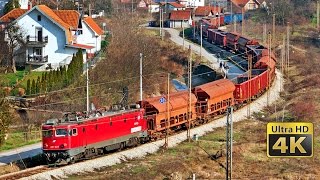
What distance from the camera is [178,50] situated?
75.8 meters

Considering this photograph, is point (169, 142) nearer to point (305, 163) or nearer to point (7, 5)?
point (305, 163)

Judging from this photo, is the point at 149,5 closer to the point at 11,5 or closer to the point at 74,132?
the point at 11,5

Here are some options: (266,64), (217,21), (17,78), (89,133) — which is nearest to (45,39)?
(17,78)

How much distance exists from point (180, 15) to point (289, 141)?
72418 mm

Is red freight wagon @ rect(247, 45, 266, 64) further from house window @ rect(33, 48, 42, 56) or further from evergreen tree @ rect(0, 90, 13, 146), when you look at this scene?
evergreen tree @ rect(0, 90, 13, 146)

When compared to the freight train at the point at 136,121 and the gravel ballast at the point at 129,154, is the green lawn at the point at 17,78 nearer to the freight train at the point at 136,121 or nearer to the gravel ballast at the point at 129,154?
the freight train at the point at 136,121

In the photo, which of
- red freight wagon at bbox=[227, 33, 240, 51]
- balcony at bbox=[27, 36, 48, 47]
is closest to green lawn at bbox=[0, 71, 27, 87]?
balcony at bbox=[27, 36, 48, 47]

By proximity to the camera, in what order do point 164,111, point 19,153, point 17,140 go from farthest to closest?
1. point 164,111
2. point 17,140
3. point 19,153

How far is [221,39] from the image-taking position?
8112cm

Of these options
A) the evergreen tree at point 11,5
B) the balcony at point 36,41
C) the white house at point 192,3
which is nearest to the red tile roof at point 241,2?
the white house at point 192,3

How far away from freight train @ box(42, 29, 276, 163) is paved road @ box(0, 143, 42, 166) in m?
2.04

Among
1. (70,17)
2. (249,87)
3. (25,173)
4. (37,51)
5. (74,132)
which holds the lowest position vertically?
(25,173)

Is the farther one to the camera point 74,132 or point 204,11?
point 204,11

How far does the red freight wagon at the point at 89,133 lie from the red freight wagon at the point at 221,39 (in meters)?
46.6
